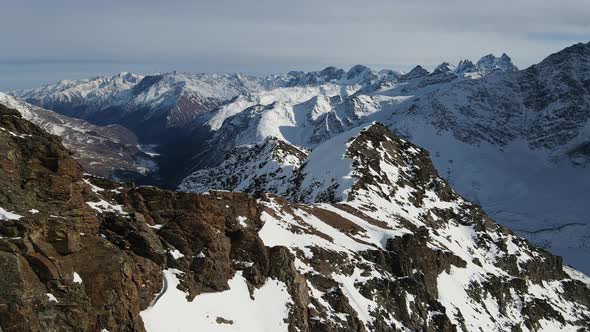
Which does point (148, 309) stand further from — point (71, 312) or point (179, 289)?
point (71, 312)

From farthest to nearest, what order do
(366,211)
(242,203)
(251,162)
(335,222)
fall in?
(251,162) → (366,211) → (335,222) → (242,203)

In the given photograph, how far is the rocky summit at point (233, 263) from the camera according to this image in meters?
34.3

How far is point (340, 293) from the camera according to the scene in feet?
193

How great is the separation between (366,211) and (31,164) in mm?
66743

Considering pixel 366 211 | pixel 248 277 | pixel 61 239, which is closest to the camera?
pixel 61 239

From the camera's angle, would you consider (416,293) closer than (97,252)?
No

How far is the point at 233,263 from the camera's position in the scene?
51562mm

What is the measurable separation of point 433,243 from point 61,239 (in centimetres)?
7505

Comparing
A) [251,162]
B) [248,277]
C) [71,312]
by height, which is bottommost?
[251,162]

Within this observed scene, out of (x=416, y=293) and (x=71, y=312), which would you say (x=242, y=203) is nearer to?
(x=416, y=293)

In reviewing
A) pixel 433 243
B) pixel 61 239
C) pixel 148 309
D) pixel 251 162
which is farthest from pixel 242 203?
pixel 251 162

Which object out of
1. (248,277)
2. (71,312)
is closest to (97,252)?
(71,312)

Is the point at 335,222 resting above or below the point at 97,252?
below

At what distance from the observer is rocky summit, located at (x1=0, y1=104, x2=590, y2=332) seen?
34312 millimetres
